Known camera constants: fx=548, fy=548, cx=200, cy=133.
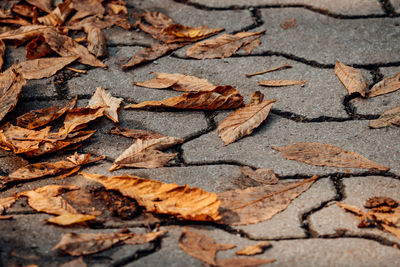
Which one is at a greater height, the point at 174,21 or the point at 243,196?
the point at 174,21

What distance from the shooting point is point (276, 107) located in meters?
1.93

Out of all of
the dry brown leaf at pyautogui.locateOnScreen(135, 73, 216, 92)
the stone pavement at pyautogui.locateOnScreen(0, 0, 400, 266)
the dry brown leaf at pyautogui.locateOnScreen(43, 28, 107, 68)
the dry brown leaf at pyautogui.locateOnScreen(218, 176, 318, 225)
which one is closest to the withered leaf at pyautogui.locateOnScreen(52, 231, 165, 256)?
the stone pavement at pyautogui.locateOnScreen(0, 0, 400, 266)

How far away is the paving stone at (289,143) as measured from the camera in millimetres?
1655

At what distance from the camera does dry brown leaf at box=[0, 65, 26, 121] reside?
193cm

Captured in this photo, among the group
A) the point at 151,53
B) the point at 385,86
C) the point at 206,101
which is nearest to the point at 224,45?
the point at 151,53

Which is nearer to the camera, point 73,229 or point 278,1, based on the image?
point 73,229

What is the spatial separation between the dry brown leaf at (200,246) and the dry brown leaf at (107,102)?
643 millimetres

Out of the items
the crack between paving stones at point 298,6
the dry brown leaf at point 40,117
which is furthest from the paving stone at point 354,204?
the crack between paving stones at point 298,6

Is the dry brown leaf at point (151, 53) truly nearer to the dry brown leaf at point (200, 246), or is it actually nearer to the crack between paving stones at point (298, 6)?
the crack between paving stones at point (298, 6)

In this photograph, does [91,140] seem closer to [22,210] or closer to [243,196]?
[22,210]

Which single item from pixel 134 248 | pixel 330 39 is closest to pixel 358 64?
pixel 330 39

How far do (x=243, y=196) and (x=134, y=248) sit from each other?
344 millimetres

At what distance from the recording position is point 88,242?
1345 millimetres

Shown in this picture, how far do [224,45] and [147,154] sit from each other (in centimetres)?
80
